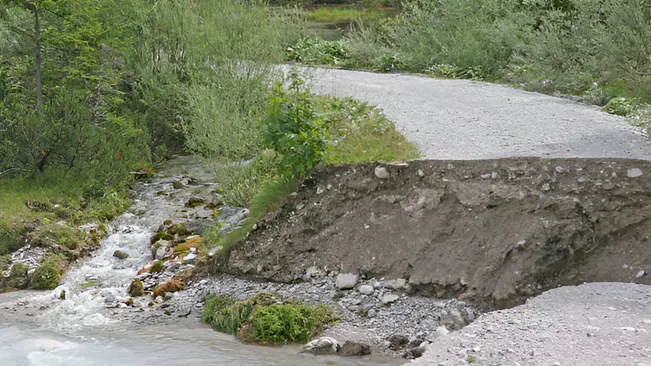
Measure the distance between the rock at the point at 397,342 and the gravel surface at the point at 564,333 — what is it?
0.58m

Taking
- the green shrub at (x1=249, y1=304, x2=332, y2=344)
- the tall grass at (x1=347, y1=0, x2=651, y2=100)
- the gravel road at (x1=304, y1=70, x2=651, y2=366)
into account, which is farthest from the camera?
the tall grass at (x1=347, y1=0, x2=651, y2=100)

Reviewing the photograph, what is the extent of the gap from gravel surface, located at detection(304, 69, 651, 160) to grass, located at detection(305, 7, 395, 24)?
46.8ft

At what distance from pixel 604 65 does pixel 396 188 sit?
16.4ft

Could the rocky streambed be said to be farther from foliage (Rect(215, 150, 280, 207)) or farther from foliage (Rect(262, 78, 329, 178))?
foliage (Rect(262, 78, 329, 178))

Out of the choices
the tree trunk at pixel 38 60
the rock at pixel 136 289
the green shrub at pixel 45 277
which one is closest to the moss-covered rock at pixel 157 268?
the rock at pixel 136 289

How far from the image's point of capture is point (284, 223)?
9750 mm

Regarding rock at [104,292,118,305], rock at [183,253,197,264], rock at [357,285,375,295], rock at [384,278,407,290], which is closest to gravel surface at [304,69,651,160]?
rock at [384,278,407,290]

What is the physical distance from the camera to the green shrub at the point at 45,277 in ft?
33.6

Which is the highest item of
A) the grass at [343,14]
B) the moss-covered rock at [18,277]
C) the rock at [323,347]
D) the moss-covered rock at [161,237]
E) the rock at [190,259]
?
the grass at [343,14]

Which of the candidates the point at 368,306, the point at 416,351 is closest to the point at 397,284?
the point at 368,306

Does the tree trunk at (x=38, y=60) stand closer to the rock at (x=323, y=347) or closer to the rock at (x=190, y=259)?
the rock at (x=190, y=259)

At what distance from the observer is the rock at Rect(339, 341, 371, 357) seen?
7.68 metres

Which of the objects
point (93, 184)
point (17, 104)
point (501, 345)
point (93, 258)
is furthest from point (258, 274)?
point (17, 104)

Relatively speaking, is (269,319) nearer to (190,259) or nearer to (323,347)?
(323,347)
